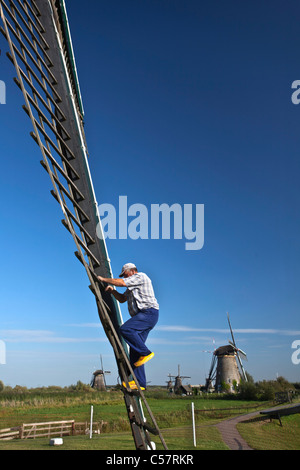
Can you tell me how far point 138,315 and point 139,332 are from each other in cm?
19

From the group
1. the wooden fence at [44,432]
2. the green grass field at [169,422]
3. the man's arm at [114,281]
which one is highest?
the man's arm at [114,281]

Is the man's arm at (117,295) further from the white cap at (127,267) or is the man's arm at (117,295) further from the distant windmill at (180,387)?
the distant windmill at (180,387)

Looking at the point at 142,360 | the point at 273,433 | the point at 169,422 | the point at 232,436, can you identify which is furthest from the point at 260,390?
the point at 142,360

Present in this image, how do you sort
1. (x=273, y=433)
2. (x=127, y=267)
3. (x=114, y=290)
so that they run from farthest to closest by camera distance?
(x=273, y=433) → (x=127, y=267) → (x=114, y=290)

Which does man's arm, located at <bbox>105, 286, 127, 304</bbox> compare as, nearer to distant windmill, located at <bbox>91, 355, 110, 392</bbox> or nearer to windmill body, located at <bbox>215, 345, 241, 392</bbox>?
windmill body, located at <bbox>215, 345, 241, 392</bbox>

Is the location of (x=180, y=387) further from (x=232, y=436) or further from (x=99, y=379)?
(x=232, y=436)

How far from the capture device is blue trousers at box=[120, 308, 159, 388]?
3816 millimetres

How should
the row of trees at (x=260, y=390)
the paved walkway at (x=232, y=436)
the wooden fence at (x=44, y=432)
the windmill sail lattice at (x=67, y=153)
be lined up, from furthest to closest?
the row of trees at (x=260, y=390) → the wooden fence at (x=44, y=432) → the paved walkway at (x=232, y=436) → the windmill sail lattice at (x=67, y=153)

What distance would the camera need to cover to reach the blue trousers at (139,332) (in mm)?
3816

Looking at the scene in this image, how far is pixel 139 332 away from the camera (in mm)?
3887

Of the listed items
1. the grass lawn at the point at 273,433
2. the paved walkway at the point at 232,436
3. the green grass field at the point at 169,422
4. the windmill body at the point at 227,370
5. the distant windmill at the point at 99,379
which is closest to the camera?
the paved walkway at the point at 232,436

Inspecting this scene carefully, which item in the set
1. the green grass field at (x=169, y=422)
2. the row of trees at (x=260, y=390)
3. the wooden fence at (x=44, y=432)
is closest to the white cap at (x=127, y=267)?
the green grass field at (x=169, y=422)

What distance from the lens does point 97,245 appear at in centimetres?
400
